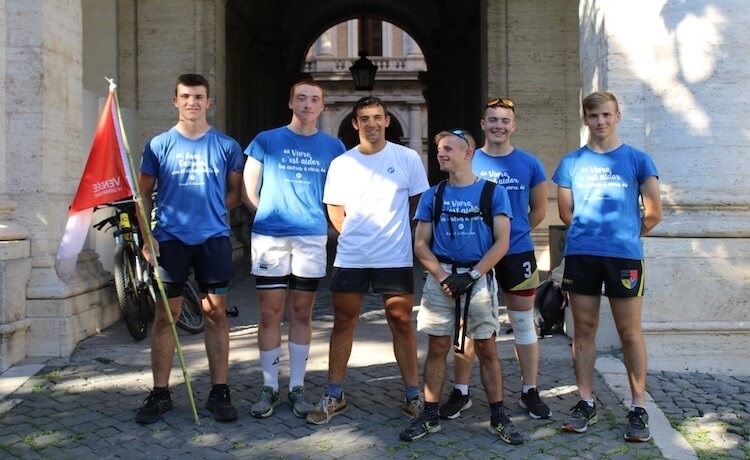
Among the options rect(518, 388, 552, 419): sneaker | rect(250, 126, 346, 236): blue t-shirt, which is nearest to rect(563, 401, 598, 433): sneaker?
rect(518, 388, 552, 419): sneaker

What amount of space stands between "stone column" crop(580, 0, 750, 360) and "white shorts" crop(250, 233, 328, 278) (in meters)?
2.56

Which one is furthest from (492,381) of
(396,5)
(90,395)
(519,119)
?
(396,5)

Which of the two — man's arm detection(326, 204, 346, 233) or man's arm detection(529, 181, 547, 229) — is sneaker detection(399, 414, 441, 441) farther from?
man's arm detection(529, 181, 547, 229)

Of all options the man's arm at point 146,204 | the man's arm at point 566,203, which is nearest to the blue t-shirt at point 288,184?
the man's arm at point 146,204

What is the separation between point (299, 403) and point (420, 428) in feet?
2.46

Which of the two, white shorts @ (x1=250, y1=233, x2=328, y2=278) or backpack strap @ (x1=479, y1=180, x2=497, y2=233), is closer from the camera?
backpack strap @ (x1=479, y1=180, x2=497, y2=233)

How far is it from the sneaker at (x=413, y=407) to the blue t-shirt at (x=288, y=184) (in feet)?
3.57

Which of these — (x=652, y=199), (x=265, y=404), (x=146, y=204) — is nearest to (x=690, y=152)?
(x=652, y=199)

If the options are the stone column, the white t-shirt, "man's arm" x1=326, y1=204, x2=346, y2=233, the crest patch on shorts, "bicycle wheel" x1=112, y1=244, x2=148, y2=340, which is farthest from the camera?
"bicycle wheel" x1=112, y1=244, x2=148, y2=340

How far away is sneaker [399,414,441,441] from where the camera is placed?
3.88 metres

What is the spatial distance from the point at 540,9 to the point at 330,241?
796 centimetres

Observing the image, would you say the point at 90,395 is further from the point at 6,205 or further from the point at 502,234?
the point at 502,234

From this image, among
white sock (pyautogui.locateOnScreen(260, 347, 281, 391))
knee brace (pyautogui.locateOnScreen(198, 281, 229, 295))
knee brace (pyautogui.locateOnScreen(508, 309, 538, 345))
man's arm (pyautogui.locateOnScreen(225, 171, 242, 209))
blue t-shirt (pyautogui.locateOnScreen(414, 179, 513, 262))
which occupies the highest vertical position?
man's arm (pyautogui.locateOnScreen(225, 171, 242, 209))

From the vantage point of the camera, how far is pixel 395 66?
3991 centimetres
